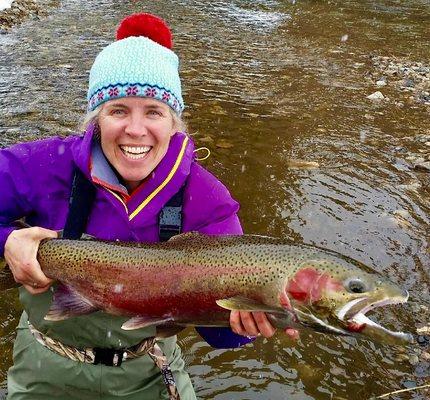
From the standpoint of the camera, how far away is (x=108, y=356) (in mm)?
3129

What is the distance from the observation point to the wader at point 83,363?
9.96 ft

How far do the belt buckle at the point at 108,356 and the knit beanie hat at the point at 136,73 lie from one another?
4.25 feet

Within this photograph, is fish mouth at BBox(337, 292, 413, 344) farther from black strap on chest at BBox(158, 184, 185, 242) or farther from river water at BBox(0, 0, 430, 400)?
river water at BBox(0, 0, 430, 400)

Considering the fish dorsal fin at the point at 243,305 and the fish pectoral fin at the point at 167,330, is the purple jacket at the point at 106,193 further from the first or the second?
the fish dorsal fin at the point at 243,305

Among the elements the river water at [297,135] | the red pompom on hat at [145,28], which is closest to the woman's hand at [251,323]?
the river water at [297,135]

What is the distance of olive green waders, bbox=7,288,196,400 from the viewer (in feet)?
10.1

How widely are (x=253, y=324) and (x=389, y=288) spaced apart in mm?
606

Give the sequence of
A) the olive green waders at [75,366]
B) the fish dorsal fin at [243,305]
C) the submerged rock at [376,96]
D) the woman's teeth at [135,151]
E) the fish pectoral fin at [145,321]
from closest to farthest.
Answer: the fish dorsal fin at [243,305] → the fish pectoral fin at [145,321] → the woman's teeth at [135,151] → the olive green waders at [75,366] → the submerged rock at [376,96]

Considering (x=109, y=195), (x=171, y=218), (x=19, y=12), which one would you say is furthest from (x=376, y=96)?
(x=19, y=12)

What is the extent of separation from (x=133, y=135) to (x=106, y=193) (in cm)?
33

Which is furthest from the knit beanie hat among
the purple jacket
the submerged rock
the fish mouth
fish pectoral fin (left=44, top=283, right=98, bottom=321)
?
the submerged rock

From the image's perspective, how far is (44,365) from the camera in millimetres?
3131

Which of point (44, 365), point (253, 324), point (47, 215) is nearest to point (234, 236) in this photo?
point (253, 324)

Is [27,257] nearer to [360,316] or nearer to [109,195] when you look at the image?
[109,195]
